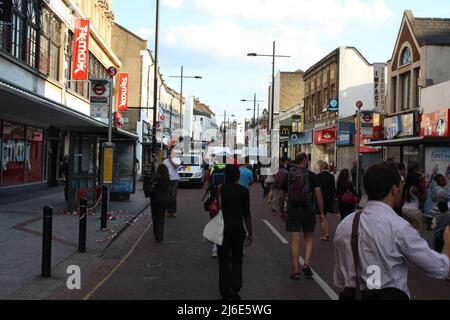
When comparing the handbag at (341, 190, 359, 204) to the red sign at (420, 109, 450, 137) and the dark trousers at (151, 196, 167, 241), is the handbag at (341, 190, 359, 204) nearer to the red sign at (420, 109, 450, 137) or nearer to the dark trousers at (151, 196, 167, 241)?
the dark trousers at (151, 196, 167, 241)

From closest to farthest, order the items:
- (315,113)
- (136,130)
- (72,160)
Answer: (72,160) < (315,113) < (136,130)

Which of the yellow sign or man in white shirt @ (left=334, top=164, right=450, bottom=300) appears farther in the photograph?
the yellow sign

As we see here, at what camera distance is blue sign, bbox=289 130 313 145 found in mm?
43987

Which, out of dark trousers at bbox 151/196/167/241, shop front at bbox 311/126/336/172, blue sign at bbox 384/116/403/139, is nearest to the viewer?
dark trousers at bbox 151/196/167/241

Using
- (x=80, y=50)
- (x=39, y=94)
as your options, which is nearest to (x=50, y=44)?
(x=80, y=50)

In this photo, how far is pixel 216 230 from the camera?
652 centimetres

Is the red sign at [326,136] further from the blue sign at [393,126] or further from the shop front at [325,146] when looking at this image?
the blue sign at [393,126]

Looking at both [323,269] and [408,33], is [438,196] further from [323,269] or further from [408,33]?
[408,33]

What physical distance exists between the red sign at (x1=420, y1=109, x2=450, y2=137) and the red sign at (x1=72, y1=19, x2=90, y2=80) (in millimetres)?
16995

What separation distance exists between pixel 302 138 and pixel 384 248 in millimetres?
44238

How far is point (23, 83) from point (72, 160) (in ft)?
21.4

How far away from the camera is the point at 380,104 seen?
1115 inches

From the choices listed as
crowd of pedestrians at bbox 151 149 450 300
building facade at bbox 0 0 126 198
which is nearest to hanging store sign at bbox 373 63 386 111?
crowd of pedestrians at bbox 151 149 450 300

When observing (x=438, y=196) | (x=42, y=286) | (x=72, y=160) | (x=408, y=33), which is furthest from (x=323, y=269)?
(x=408, y=33)
